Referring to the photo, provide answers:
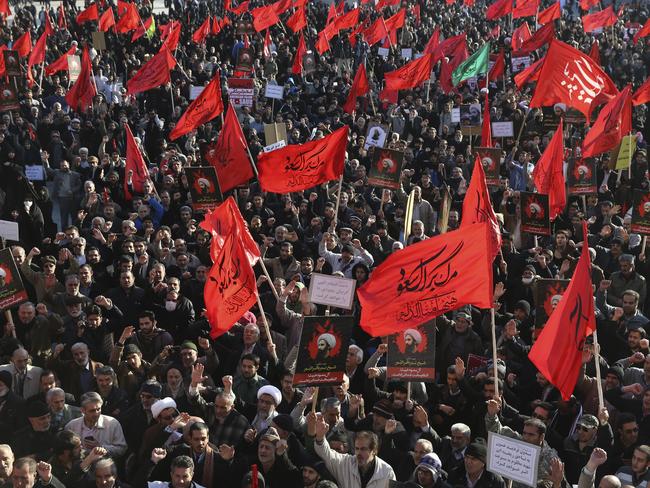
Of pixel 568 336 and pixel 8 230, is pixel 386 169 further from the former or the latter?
pixel 568 336

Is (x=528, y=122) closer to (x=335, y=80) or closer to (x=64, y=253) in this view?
(x=335, y=80)

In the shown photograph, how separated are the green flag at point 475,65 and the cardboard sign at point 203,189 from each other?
9021mm

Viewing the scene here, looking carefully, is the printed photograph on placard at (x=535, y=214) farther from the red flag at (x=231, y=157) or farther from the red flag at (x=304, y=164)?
the red flag at (x=231, y=157)

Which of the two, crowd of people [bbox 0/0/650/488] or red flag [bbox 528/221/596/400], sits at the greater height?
red flag [bbox 528/221/596/400]

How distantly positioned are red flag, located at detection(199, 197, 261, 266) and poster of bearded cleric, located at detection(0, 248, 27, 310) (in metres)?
1.78

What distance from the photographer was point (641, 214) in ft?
38.9

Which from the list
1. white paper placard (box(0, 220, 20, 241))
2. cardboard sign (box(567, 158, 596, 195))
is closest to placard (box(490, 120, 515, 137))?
cardboard sign (box(567, 158, 596, 195))

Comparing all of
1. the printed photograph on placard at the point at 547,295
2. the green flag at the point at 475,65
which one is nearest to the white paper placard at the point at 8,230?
the printed photograph on placard at the point at 547,295

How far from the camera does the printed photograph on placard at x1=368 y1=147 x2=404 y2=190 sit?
1412 centimetres

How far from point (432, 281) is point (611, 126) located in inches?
292

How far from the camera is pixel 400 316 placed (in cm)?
793

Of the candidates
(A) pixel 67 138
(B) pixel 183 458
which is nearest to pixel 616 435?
(B) pixel 183 458

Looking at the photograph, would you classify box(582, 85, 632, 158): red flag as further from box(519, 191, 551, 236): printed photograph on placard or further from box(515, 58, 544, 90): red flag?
box(515, 58, 544, 90): red flag

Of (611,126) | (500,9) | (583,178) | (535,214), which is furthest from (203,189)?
(500,9)
